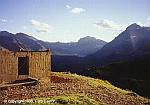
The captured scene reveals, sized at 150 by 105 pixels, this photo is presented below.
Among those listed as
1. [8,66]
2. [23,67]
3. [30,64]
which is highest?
[30,64]

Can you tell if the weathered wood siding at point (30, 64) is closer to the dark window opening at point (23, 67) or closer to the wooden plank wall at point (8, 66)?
the wooden plank wall at point (8, 66)

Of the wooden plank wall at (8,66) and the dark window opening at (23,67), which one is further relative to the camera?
the dark window opening at (23,67)

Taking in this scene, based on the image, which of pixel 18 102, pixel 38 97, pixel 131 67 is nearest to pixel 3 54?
pixel 38 97

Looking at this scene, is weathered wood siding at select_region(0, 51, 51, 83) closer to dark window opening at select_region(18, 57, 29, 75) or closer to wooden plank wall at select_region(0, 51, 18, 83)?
wooden plank wall at select_region(0, 51, 18, 83)

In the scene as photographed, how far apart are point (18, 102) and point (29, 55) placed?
46.1 ft

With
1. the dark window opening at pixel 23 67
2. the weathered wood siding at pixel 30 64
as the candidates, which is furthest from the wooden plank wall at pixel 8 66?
the dark window opening at pixel 23 67

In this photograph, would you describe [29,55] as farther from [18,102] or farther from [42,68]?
[18,102]

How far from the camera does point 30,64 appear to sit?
3519 centimetres

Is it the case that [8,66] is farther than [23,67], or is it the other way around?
[23,67]

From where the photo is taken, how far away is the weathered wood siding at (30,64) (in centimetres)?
3155

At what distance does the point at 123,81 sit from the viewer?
308 feet

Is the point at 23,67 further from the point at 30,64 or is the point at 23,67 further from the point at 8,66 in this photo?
the point at 8,66

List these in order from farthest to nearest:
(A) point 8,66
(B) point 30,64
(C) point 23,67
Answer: (C) point 23,67 < (B) point 30,64 < (A) point 8,66

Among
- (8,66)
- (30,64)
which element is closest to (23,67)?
(30,64)
